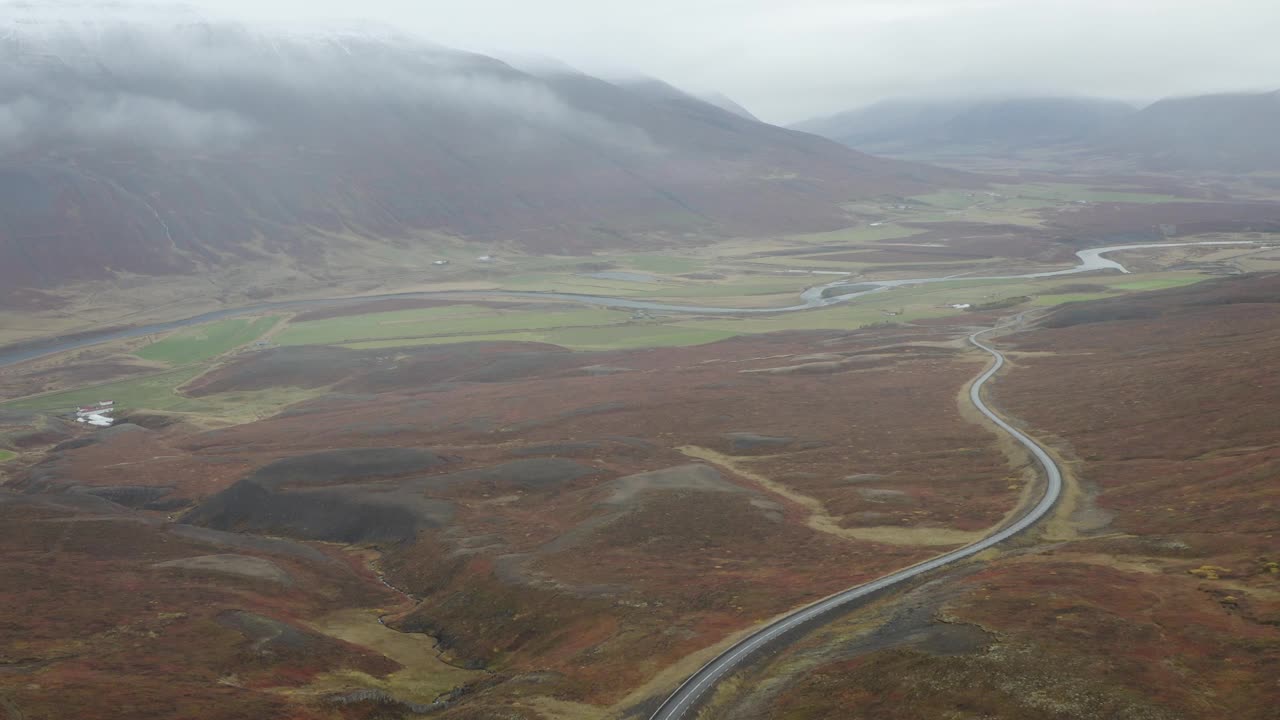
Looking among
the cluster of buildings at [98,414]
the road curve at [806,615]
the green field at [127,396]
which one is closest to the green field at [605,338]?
the green field at [127,396]

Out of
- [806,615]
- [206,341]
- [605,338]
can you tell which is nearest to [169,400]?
[206,341]

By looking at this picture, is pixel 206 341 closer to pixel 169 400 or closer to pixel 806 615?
pixel 169 400

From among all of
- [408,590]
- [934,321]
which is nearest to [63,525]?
[408,590]

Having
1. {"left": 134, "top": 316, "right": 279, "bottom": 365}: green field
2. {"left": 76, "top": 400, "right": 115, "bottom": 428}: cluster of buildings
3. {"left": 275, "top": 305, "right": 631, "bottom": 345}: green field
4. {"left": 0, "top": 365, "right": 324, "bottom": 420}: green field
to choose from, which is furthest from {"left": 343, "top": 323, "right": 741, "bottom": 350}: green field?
{"left": 76, "top": 400, "right": 115, "bottom": 428}: cluster of buildings

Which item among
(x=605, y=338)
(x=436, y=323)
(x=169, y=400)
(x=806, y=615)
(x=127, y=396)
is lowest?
(x=169, y=400)

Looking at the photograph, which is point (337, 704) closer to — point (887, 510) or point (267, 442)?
point (887, 510)

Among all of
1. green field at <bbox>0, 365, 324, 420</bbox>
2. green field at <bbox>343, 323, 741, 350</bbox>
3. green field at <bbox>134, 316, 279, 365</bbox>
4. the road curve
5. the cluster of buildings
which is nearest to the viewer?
the road curve

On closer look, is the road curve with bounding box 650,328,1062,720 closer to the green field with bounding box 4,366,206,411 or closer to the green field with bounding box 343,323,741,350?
the green field with bounding box 343,323,741,350
